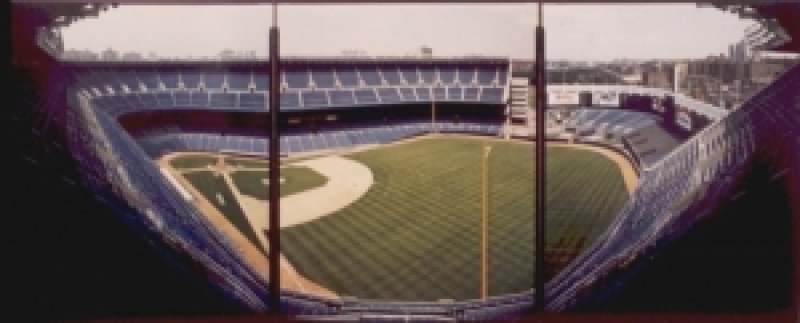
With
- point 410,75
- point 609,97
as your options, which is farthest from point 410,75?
point 609,97

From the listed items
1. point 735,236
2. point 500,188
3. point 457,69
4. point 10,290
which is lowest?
point 10,290

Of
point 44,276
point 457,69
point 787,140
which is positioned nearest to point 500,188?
point 457,69

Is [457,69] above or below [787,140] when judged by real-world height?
above

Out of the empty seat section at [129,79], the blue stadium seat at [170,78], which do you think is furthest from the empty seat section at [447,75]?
the empty seat section at [129,79]

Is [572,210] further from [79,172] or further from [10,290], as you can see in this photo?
[10,290]

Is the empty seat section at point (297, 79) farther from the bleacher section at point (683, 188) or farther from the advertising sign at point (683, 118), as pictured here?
the advertising sign at point (683, 118)

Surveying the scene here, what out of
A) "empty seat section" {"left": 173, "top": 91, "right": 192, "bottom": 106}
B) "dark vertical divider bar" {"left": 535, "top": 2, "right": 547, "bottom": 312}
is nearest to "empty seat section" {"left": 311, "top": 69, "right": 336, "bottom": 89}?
"empty seat section" {"left": 173, "top": 91, "right": 192, "bottom": 106}
